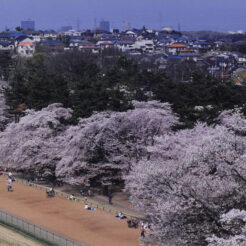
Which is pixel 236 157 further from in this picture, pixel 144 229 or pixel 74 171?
pixel 74 171

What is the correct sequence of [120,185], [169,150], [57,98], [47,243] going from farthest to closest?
[57,98] < [120,185] < [169,150] < [47,243]

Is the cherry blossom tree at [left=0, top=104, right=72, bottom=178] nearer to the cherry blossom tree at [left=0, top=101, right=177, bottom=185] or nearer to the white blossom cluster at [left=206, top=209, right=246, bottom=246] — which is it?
the cherry blossom tree at [left=0, top=101, right=177, bottom=185]

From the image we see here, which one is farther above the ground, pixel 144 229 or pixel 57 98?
pixel 57 98

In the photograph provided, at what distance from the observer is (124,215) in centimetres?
3133

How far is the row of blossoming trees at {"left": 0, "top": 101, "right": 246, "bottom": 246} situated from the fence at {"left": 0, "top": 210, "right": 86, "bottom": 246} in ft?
13.9

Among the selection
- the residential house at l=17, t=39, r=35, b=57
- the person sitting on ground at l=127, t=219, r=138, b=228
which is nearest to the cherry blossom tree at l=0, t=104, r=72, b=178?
the person sitting on ground at l=127, t=219, r=138, b=228

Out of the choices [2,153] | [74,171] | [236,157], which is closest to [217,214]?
[236,157]

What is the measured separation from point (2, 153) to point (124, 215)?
48.4 ft

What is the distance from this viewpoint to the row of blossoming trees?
1898 centimetres

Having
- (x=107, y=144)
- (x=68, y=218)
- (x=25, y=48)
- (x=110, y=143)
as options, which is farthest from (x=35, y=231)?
(x=25, y=48)

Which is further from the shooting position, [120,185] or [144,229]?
[120,185]

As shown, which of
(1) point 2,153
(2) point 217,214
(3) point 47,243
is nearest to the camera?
(2) point 217,214

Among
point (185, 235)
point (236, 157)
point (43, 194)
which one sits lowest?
point (43, 194)

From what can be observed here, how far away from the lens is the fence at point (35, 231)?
25625 millimetres
